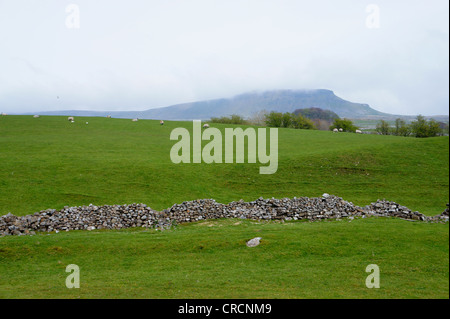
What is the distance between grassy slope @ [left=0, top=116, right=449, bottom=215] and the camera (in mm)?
30375

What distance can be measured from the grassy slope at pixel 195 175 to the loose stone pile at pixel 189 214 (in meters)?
4.71

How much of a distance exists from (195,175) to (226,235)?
18820 mm

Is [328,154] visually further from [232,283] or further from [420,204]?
[232,283]

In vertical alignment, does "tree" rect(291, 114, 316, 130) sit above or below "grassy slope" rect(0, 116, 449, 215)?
above

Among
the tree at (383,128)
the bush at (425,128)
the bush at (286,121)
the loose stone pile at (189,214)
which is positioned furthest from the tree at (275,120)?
the loose stone pile at (189,214)

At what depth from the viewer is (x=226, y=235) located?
739 inches

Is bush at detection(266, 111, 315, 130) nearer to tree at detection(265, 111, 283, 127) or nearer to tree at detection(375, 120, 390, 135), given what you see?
tree at detection(265, 111, 283, 127)

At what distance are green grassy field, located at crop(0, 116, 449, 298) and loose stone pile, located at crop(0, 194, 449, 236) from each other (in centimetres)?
139

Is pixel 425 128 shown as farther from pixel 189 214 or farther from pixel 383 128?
pixel 189 214

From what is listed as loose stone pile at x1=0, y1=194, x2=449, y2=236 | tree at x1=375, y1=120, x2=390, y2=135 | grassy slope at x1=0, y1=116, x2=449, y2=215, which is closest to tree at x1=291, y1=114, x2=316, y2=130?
tree at x1=375, y1=120, x2=390, y2=135

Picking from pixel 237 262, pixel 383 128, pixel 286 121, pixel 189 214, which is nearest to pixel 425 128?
pixel 383 128

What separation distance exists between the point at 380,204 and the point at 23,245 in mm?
23582

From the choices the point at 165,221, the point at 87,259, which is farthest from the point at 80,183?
the point at 87,259

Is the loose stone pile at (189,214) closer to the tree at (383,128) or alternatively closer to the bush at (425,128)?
the bush at (425,128)
